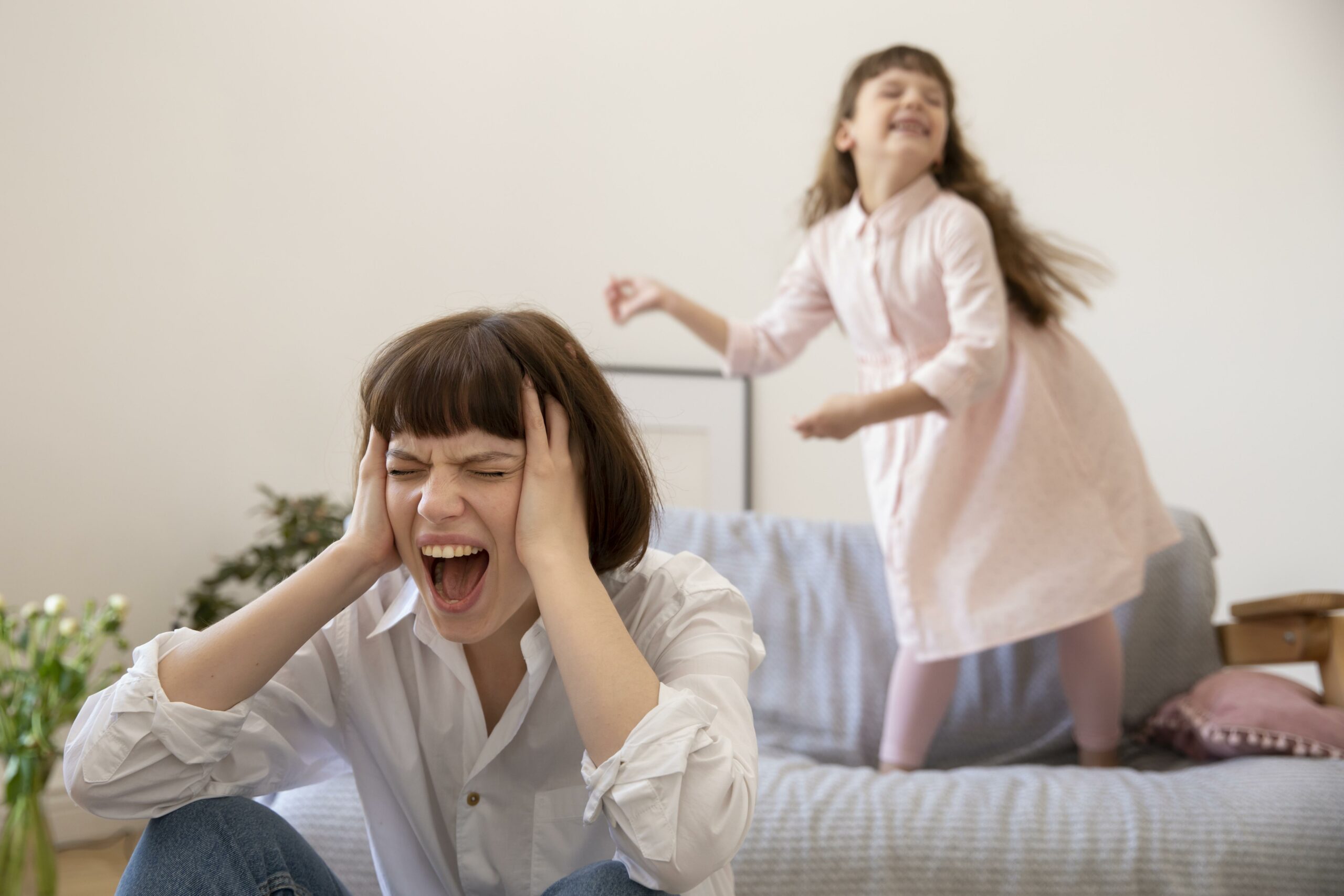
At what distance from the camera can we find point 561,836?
98 centimetres

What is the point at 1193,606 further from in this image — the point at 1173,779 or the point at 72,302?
the point at 72,302

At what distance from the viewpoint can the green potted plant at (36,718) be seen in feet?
4.18

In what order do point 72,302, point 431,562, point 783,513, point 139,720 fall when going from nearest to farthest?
point 139,720 → point 431,562 → point 72,302 → point 783,513

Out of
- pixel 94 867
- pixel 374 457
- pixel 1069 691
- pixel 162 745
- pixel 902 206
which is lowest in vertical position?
pixel 94 867

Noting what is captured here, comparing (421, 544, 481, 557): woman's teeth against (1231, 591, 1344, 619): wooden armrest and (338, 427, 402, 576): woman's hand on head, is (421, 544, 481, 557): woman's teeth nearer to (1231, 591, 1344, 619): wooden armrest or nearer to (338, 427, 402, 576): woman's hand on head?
(338, 427, 402, 576): woman's hand on head

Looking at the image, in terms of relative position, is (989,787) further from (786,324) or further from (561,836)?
(786,324)

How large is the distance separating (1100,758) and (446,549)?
127 centimetres

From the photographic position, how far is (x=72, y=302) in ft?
7.13

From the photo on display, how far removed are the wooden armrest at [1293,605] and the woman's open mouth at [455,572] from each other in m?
1.40

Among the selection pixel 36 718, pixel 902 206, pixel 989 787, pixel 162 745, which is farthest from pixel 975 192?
pixel 36 718

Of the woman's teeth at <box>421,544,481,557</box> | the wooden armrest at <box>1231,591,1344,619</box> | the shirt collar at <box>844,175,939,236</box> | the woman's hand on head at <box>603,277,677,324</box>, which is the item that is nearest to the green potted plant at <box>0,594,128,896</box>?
the woman's teeth at <box>421,544,481,557</box>

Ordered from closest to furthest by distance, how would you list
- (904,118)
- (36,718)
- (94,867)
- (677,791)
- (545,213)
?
1. (677,791)
2. (36,718)
3. (904,118)
4. (94,867)
5. (545,213)

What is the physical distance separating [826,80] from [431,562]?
7.37 ft

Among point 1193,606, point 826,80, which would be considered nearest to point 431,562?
point 1193,606
